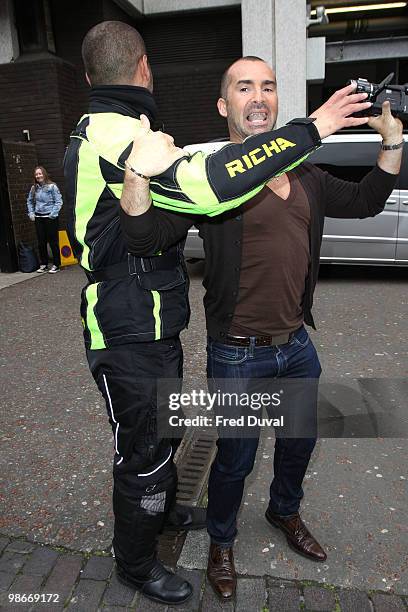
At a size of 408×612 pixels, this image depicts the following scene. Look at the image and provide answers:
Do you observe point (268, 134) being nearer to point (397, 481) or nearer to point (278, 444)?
point (278, 444)

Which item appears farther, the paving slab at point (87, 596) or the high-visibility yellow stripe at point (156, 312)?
the paving slab at point (87, 596)

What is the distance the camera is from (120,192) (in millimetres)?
1605

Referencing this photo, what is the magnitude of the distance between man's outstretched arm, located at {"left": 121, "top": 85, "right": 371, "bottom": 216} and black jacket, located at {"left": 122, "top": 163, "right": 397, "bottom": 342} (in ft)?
0.91

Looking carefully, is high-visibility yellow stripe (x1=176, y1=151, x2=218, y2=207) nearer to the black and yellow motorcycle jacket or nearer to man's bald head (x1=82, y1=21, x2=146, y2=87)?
the black and yellow motorcycle jacket

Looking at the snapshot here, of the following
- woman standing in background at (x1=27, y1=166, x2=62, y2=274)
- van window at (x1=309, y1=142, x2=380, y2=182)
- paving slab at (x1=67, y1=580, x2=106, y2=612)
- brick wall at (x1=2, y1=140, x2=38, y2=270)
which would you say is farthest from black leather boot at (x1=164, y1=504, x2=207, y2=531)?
brick wall at (x1=2, y1=140, x2=38, y2=270)

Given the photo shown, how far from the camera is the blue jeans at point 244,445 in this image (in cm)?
200

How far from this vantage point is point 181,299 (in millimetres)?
1915

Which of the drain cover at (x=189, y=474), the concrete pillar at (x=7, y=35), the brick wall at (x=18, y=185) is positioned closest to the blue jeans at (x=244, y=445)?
the drain cover at (x=189, y=474)

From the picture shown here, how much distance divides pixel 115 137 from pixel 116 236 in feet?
1.11

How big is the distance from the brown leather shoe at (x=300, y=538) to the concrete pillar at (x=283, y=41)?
9.06 m

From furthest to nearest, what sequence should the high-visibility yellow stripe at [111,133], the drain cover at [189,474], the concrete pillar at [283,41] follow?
the concrete pillar at [283,41], the drain cover at [189,474], the high-visibility yellow stripe at [111,133]

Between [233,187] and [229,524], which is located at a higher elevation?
[233,187]

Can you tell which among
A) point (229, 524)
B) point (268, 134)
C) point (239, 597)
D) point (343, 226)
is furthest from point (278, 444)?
point (343, 226)

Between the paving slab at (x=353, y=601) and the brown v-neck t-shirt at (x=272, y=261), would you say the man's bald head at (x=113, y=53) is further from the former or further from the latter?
the paving slab at (x=353, y=601)
